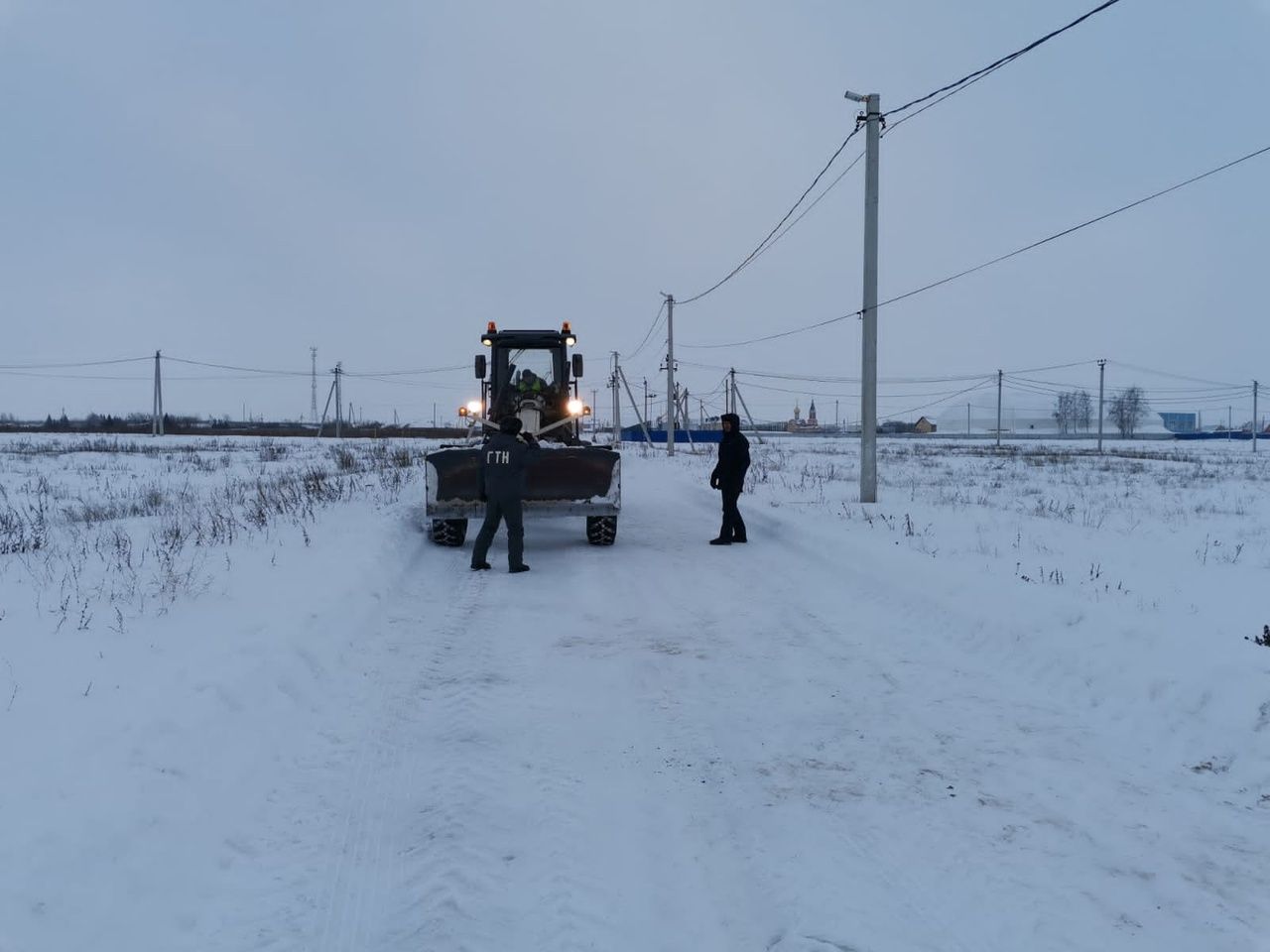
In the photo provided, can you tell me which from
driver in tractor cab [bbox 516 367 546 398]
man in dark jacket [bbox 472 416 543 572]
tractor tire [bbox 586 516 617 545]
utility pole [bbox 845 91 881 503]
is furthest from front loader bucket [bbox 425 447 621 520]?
utility pole [bbox 845 91 881 503]

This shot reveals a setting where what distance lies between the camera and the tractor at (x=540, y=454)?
10.5 m

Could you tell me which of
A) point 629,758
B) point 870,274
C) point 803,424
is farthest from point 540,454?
point 803,424

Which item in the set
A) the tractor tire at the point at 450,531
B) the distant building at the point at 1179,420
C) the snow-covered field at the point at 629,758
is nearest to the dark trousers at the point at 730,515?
the snow-covered field at the point at 629,758

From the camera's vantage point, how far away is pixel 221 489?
18.0 m

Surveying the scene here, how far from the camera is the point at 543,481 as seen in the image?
1055cm

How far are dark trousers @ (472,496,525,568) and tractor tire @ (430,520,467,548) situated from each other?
1547mm

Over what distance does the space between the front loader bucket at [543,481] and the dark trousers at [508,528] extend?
2.81 feet

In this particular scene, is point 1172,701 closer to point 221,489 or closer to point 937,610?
point 937,610

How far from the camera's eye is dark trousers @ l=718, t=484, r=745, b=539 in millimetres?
11453

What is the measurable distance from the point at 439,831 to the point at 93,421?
108279 millimetres

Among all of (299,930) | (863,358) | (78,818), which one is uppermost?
(863,358)

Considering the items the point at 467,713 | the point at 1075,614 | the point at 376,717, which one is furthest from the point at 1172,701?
the point at 376,717

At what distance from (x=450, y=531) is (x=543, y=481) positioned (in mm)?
1579

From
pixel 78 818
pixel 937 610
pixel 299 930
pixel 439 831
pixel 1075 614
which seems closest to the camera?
pixel 299 930
